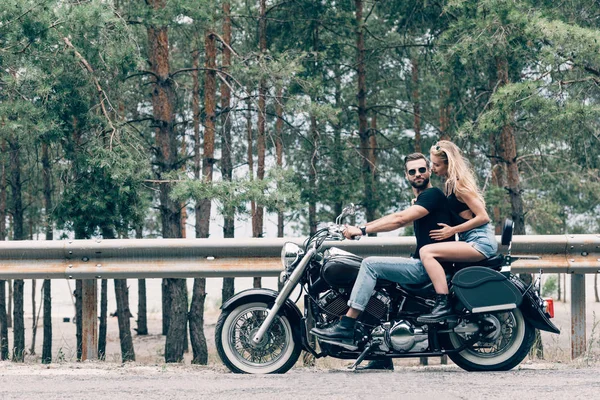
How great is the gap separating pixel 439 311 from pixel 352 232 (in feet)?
2.98

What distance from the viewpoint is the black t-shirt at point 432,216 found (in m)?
6.62

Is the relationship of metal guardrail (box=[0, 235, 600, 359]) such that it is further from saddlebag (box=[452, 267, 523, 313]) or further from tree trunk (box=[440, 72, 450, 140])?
tree trunk (box=[440, 72, 450, 140])

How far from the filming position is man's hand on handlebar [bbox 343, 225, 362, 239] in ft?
20.7

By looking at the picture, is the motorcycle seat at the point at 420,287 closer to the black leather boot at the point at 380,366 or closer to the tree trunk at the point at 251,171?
the black leather boot at the point at 380,366

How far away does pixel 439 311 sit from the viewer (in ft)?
21.5

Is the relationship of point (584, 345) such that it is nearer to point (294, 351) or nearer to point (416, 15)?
point (294, 351)

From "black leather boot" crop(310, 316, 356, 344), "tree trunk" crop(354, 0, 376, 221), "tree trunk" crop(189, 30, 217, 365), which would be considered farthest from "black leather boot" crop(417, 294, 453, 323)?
"tree trunk" crop(354, 0, 376, 221)

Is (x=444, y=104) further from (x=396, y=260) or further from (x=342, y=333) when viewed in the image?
(x=342, y=333)

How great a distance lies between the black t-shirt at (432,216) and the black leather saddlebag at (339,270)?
56 cm

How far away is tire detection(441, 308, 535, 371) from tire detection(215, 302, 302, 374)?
119 centimetres

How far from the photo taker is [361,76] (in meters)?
27.5

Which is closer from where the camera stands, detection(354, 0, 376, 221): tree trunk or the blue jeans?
the blue jeans

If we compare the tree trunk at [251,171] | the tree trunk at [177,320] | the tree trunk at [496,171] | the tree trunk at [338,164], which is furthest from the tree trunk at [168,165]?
the tree trunk at [496,171]

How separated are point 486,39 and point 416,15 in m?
6.19
